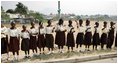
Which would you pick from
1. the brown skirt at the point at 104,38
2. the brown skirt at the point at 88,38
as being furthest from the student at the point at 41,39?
the brown skirt at the point at 104,38

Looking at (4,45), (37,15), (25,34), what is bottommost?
(4,45)

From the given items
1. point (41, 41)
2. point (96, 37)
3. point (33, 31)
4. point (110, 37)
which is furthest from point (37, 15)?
point (110, 37)

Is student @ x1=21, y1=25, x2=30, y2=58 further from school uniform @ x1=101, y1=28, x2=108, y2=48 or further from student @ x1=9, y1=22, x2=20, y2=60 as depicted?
school uniform @ x1=101, y1=28, x2=108, y2=48

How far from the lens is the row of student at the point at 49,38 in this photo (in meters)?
3.22

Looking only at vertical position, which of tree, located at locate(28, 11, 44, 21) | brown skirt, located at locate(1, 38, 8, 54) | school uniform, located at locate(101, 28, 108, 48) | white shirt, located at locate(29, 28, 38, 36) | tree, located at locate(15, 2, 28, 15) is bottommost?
brown skirt, located at locate(1, 38, 8, 54)

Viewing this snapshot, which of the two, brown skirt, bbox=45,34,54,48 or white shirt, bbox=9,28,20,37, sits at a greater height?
white shirt, bbox=9,28,20,37

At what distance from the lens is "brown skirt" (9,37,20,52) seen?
10.6 ft

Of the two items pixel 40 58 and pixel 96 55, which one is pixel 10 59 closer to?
pixel 40 58

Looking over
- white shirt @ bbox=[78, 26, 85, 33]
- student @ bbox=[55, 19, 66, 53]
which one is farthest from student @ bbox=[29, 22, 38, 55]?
white shirt @ bbox=[78, 26, 85, 33]

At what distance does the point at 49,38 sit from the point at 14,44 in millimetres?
351

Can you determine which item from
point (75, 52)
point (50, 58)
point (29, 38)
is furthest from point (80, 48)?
point (29, 38)

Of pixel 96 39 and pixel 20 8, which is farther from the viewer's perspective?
pixel 96 39

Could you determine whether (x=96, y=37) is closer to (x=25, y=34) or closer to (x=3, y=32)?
(x=25, y=34)

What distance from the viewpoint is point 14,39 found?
127 inches
